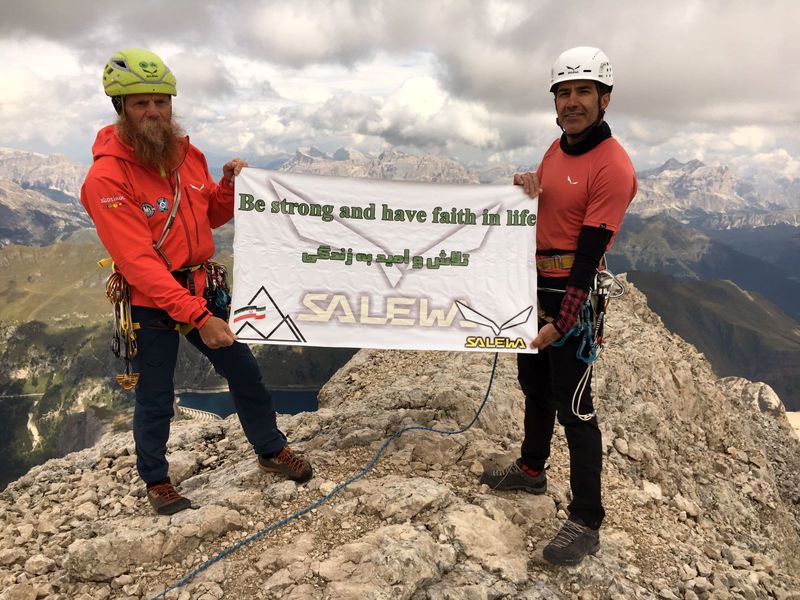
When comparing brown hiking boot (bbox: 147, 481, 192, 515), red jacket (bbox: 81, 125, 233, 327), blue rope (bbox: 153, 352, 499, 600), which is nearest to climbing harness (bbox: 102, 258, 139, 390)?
red jacket (bbox: 81, 125, 233, 327)

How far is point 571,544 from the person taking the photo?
5.92 metres

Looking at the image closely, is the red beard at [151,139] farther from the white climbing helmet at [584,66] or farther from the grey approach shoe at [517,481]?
the grey approach shoe at [517,481]

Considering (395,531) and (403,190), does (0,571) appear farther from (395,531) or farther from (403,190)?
(403,190)

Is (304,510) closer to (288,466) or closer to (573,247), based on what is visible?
(288,466)

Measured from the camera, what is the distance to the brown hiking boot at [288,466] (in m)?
7.07

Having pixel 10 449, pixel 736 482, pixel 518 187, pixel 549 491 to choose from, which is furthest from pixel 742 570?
pixel 10 449

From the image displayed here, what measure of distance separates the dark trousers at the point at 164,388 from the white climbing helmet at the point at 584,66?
5314 mm

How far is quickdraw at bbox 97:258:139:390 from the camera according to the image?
5.67m

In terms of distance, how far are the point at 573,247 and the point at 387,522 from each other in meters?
4.28

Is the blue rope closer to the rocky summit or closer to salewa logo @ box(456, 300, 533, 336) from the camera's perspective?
the rocky summit

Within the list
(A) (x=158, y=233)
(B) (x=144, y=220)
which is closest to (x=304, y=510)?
(A) (x=158, y=233)

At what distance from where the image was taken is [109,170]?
516cm

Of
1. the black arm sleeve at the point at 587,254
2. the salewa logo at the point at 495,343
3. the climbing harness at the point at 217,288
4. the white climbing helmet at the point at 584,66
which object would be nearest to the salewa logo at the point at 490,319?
the salewa logo at the point at 495,343

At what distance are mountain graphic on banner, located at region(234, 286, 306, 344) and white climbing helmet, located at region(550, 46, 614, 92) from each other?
4525mm
